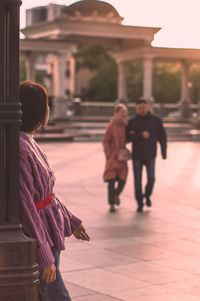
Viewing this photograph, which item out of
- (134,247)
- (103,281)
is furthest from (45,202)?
(134,247)

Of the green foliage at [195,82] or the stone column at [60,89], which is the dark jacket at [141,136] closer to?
the stone column at [60,89]

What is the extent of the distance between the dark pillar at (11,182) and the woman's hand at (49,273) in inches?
6.1

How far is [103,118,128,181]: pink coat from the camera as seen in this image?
11.4m

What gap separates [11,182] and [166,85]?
81788mm

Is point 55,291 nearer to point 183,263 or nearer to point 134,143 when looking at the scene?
point 183,263

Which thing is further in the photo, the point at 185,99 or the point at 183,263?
the point at 185,99

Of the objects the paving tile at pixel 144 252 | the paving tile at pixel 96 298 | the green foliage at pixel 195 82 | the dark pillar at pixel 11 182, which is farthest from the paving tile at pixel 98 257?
the green foliage at pixel 195 82

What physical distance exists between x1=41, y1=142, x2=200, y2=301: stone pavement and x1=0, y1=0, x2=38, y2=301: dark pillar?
2.48 meters

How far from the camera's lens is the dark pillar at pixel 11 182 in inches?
136

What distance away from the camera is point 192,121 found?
4731 cm

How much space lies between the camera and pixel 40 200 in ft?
12.5

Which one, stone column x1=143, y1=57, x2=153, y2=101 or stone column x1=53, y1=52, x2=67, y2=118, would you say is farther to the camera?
stone column x1=143, y1=57, x2=153, y2=101

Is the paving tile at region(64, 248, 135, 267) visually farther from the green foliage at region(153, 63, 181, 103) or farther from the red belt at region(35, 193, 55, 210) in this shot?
the green foliage at region(153, 63, 181, 103)

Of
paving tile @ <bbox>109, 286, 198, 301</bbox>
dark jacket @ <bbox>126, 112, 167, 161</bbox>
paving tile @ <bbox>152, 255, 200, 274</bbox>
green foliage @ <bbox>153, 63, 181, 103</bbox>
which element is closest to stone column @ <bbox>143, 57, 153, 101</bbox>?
dark jacket @ <bbox>126, 112, 167, 161</bbox>
